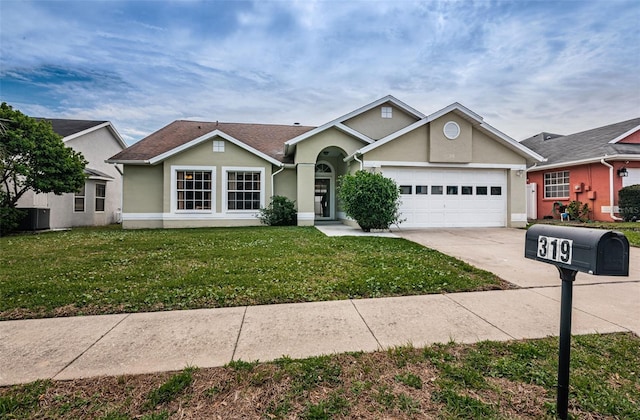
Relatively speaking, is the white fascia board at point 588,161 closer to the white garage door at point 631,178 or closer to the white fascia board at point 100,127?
the white garage door at point 631,178

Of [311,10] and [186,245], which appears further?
[311,10]

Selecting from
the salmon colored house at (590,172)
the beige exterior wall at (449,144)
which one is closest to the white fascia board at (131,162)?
the beige exterior wall at (449,144)

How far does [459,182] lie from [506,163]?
2274 millimetres

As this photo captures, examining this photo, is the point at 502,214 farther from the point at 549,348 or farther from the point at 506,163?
the point at 549,348

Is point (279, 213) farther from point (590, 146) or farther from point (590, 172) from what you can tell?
point (590, 146)

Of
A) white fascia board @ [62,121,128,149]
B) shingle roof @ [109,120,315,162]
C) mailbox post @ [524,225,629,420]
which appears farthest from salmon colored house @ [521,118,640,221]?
white fascia board @ [62,121,128,149]

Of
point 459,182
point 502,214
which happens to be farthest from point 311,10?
point 502,214

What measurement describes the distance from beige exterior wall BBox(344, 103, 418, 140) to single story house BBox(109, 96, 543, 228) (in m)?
0.69

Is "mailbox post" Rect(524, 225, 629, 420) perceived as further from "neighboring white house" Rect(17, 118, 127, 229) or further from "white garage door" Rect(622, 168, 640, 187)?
"white garage door" Rect(622, 168, 640, 187)

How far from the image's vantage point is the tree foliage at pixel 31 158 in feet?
37.6

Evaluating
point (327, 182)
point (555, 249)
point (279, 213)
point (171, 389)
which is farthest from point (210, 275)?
point (327, 182)

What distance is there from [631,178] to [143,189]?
24.4 m

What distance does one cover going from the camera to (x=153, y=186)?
1377cm

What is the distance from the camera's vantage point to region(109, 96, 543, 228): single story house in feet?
40.9
